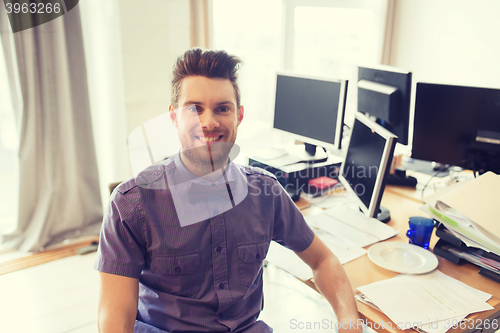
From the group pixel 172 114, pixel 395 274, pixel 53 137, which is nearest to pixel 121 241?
pixel 172 114

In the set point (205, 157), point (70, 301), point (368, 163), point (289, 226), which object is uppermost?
point (205, 157)

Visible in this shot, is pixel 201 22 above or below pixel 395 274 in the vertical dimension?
above

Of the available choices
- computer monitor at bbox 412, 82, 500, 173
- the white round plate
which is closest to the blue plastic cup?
the white round plate

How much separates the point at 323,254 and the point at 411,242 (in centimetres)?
39

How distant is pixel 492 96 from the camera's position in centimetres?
153

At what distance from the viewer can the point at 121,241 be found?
968mm

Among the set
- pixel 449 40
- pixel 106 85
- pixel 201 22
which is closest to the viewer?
pixel 106 85

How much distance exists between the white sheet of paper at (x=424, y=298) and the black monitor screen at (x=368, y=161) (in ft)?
1.04

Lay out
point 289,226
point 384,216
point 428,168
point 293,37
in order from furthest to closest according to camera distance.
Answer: point 293,37 → point 428,168 → point 384,216 → point 289,226

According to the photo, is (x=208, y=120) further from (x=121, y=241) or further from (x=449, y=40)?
(x=449, y=40)

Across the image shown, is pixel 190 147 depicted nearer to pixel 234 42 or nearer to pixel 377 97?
pixel 377 97

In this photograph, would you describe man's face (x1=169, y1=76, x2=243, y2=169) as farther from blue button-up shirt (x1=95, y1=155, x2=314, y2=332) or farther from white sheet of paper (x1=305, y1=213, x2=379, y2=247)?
white sheet of paper (x1=305, y1=213, x2=379, y2=247)

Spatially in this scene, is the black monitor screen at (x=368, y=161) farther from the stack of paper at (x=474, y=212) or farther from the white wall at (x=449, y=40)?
the white wall at (x=449, y=40)

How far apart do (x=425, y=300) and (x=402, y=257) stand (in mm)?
240
